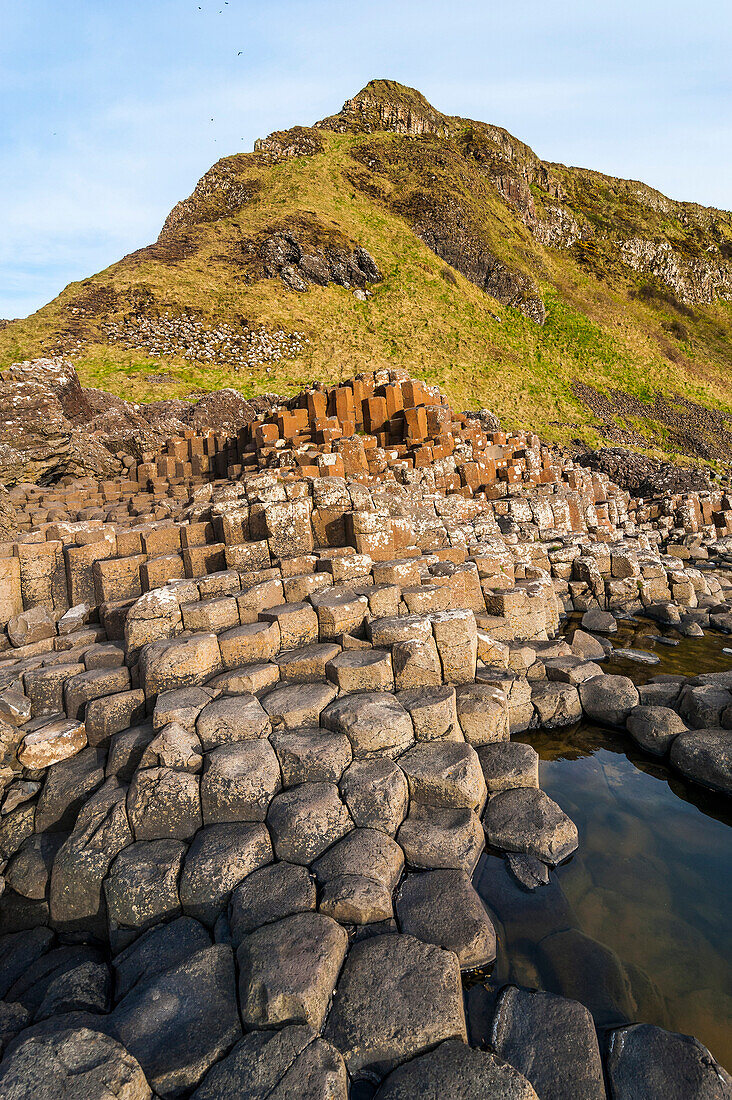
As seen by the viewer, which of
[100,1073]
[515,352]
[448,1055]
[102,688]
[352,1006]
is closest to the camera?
[100,1073]

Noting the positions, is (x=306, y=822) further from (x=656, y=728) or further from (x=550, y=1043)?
(x=656, y=728)

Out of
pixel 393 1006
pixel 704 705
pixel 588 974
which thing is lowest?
pixel 588 974

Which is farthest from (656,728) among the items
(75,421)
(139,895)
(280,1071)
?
(75,421)

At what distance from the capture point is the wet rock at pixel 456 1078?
3285 millimetres

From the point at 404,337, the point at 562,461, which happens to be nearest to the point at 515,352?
the point at 404,337

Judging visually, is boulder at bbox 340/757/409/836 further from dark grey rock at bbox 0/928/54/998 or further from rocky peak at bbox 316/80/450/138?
rocky peak at bbox 316/80/450/138

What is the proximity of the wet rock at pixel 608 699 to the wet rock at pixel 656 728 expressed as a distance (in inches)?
12.8

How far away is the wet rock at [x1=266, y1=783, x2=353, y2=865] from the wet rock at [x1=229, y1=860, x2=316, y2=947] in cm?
19

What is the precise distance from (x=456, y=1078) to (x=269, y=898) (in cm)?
200

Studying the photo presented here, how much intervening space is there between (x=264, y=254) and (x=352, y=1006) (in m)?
54.6

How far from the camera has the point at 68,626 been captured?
29.7 ft

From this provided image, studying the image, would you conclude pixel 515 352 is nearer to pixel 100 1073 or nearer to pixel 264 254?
pixel 264 254

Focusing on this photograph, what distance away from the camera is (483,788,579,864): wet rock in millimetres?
5789

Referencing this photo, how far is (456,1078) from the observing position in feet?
11.1
